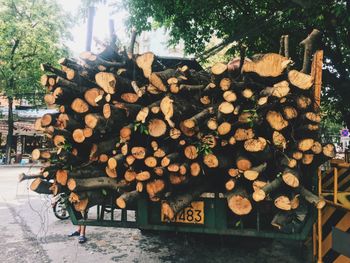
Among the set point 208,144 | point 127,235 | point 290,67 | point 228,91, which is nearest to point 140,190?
point 208,144

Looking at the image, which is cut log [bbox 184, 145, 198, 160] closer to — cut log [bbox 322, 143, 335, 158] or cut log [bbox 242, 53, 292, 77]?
cut log [bbox 242, 53, 292, 77]

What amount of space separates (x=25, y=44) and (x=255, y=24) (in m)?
19.5

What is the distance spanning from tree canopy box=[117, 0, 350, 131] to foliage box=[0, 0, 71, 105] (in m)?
15.8

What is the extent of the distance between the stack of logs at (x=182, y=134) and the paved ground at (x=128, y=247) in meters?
1.48

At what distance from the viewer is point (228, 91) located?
3326mm

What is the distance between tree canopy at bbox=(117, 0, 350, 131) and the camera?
30.3 ft

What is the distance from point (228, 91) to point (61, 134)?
1.89 meters

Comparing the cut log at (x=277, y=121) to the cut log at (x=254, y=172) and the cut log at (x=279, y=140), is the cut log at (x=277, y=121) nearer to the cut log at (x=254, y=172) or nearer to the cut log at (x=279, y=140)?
the cut log at (x=279, y=140)

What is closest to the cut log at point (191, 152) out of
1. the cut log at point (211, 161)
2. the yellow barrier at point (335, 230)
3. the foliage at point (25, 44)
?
the cut log at point (211, 161)

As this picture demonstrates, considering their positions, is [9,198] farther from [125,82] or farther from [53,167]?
[125,82]

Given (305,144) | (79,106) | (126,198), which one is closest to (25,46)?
Answer: (79,106)

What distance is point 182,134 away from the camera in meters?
3.47

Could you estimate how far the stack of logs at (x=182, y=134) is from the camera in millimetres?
3277

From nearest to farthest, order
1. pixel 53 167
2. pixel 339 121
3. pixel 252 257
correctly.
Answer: pixel 53 167
pixel 252 257
pixel 339 121
